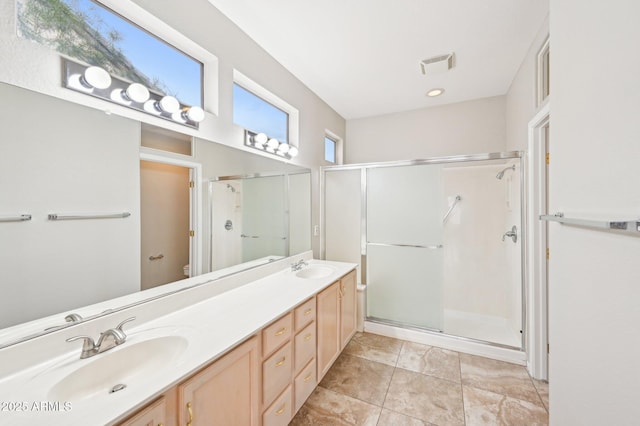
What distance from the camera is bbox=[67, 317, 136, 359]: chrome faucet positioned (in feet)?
3.08

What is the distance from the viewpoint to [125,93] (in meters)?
1.21

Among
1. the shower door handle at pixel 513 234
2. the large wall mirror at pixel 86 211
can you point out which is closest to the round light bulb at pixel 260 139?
the large wall mirror at pixel 86 211

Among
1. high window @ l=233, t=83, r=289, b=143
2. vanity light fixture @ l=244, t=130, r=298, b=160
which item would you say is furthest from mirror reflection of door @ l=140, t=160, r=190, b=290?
high window @ l=233, t=83, r=289, b=143

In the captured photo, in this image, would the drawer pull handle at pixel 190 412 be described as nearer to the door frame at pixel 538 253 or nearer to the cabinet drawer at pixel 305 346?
the cabinet drawer at pixel 305 346

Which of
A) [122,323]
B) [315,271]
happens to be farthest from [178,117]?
[315,271]

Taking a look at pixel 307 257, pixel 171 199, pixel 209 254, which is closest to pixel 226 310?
pixel 209 254

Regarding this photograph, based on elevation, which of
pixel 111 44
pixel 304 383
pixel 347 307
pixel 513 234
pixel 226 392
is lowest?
pixel 304 383

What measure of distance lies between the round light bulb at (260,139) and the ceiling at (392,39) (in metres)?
0.77

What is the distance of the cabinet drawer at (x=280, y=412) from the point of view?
1267 mm

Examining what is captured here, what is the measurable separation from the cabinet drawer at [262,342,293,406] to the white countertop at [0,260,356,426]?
228 mm

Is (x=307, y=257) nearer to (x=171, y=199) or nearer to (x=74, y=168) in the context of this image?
(x=171, y=199)

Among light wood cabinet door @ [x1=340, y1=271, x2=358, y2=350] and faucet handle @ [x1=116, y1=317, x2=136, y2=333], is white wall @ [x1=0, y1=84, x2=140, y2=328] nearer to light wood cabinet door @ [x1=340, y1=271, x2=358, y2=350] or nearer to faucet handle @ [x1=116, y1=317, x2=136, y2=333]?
faucet handle @ [x1=116, y1=317, x2=136, y2=333]

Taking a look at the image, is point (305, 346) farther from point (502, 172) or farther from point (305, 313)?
point (502, 172)

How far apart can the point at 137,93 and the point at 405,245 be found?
2.56 meters
